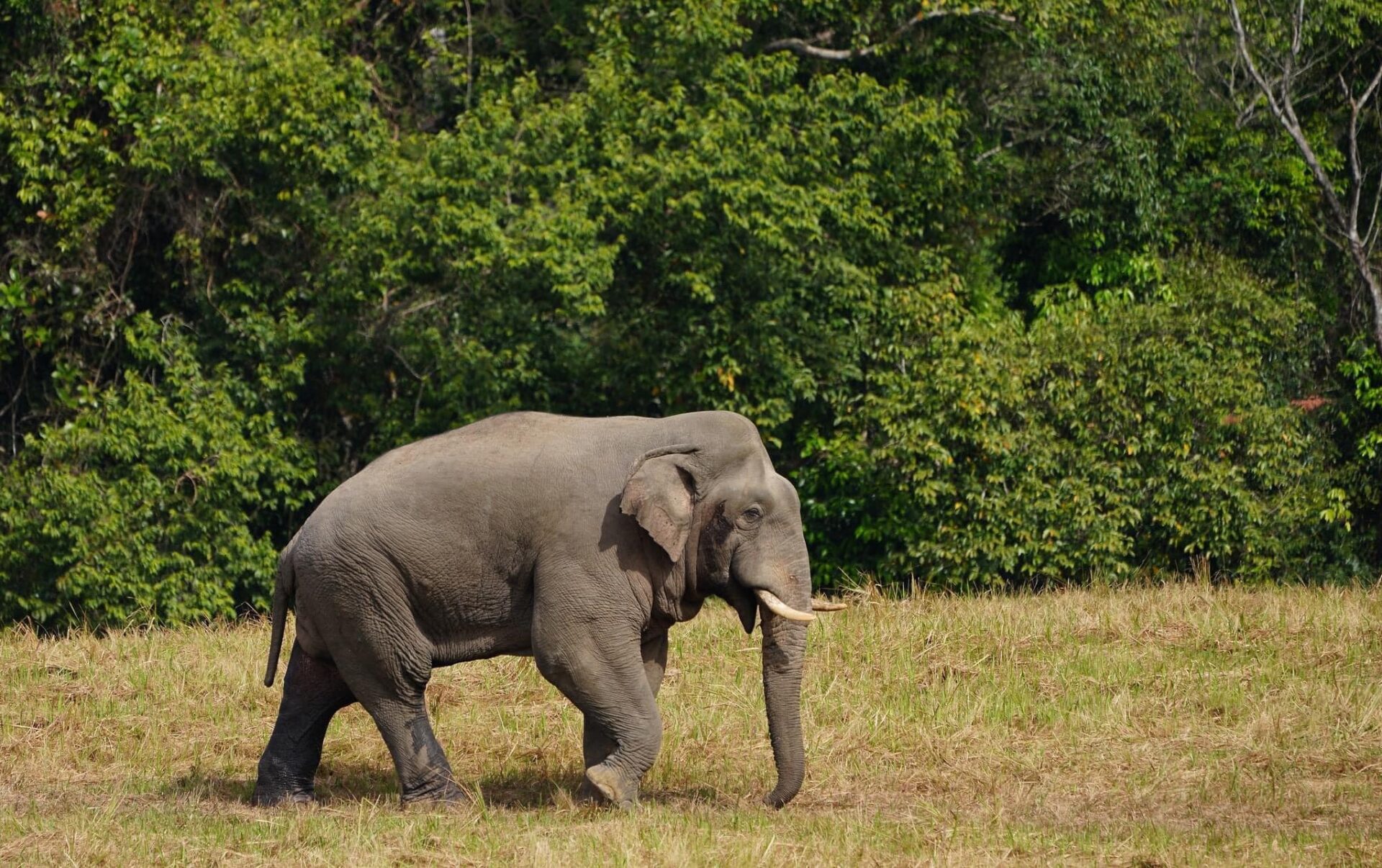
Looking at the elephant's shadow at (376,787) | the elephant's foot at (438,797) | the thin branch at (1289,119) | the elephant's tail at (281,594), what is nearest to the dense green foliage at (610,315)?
the thin branch at (1289,119)

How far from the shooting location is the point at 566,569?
903cm

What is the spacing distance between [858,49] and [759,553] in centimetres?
1597

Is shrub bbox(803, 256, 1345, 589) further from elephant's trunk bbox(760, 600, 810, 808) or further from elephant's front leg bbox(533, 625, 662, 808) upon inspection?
elephant's front leg bbox(533, 625, 662, 808)

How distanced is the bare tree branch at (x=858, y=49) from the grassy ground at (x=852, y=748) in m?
11.2

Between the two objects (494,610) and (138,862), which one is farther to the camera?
(494,610)

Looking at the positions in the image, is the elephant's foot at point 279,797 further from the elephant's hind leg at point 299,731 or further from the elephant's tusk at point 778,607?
the elephant's tusk at point 778,607

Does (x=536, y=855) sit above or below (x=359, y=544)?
below

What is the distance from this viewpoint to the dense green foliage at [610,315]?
753 inches

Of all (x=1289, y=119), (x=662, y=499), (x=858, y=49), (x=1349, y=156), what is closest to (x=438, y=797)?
(x=662, y=499)

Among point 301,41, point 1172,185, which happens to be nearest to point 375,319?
point 301,41

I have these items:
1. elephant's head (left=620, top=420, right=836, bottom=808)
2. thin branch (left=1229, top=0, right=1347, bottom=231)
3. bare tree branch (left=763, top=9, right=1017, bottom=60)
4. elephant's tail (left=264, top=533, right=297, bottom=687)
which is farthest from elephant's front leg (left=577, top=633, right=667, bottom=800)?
thin branch (left=1229, top=0, right=1347, bottom=231)

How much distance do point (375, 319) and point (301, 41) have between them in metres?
3.25

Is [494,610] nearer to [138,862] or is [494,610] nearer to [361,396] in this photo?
[138,862]

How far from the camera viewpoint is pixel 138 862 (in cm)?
812
